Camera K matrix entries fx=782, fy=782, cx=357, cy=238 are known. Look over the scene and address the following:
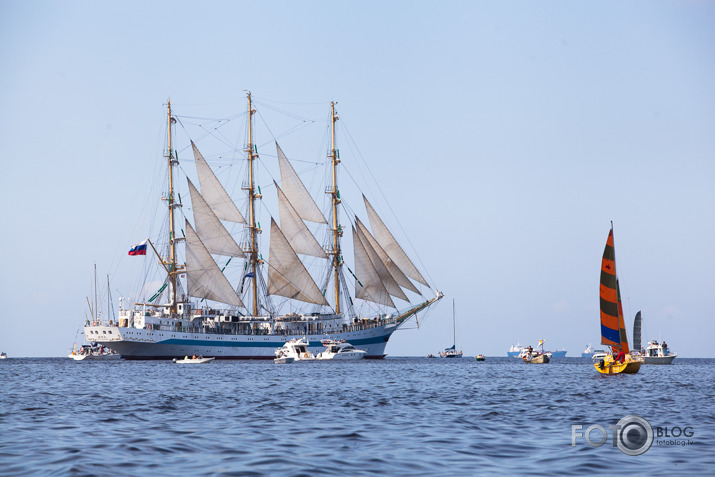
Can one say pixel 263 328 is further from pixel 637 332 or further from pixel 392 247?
pixel 637 332

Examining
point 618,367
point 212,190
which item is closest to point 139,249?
point 212,190

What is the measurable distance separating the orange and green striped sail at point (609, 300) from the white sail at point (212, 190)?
7091 centimetres

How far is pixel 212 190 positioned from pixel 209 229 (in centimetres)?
689

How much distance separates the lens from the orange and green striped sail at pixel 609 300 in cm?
5697

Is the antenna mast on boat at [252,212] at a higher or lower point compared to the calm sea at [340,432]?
higher

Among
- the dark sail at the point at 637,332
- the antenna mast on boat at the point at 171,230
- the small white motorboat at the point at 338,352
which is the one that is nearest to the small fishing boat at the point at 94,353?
the antenna mast on boat at the point at 171,230

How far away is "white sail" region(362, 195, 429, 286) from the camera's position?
378 ft

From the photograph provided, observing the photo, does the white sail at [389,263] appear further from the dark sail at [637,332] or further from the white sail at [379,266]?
the dark sail at [637,332]

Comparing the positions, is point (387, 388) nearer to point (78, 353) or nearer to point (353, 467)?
point (353, 467)

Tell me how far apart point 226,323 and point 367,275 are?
21.8 m

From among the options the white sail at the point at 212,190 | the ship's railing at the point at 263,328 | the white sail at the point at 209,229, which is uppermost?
the white sail at the point at 212,190

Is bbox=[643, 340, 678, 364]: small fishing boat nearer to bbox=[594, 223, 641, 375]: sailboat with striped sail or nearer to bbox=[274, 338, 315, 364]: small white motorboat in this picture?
bbox=[274, 338, 315, 364]: small white motorboat

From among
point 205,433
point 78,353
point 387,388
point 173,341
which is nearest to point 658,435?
point 205,433

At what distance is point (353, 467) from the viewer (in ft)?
59.5
